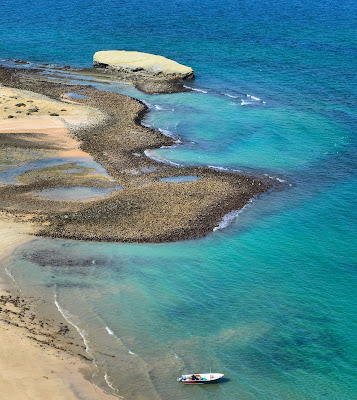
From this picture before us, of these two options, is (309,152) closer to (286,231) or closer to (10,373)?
(286,231)

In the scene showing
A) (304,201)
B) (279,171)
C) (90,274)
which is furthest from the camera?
(279,171)

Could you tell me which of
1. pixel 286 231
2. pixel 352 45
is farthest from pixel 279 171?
pixel 352 45

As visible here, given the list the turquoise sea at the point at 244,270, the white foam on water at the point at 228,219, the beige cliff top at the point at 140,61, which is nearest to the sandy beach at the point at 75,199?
the white foam on water at the point at 228,219

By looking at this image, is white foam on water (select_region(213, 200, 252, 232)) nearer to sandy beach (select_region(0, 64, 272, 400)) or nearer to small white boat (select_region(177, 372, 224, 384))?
sandy beach (select_region(0, 64, 272, 400))

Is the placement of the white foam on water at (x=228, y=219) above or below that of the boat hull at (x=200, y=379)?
above

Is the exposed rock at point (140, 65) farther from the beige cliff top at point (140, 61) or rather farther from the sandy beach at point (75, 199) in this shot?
the sandy beach at point (75, 199)

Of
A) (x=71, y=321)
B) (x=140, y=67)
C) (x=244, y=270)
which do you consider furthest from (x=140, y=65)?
(x=71, y=321)

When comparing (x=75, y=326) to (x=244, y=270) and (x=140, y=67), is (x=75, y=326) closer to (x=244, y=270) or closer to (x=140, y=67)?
(x=244, y=270)
